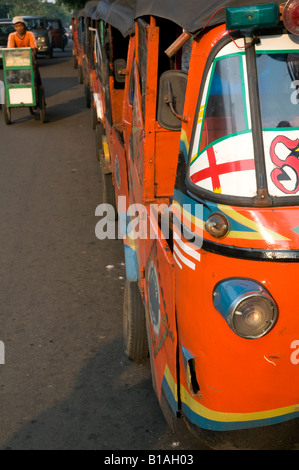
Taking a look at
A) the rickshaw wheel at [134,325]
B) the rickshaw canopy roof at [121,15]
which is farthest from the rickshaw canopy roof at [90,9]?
the rickshaw wheel at [134,325]

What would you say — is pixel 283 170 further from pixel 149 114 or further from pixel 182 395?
pixel 149 114

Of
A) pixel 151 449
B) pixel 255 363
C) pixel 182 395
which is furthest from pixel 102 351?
pixel 255 363

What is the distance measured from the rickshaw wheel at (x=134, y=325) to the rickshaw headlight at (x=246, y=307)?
1.63m

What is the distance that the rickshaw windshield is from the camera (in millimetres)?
2494

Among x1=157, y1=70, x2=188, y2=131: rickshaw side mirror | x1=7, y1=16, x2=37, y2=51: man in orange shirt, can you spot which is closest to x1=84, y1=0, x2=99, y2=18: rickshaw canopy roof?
x1=7, y1=16, x2=37, y2=51: man in orange shirt

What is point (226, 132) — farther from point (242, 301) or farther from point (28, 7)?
point (28, 7)

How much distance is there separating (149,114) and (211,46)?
4.11 ft

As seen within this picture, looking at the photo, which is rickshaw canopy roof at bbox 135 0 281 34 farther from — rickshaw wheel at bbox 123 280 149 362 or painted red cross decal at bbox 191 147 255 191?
rickshaw wheel at bbox 123 280 149 362

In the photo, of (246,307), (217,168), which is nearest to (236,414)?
(246,307)

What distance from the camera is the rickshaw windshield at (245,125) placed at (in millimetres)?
2494
